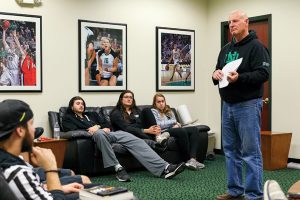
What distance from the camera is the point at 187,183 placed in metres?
4.55

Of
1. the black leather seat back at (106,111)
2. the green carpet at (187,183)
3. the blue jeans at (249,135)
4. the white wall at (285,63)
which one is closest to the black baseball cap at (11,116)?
the blue jeans at (249,135)

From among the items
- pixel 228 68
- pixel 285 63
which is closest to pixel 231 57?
pixel 228 68

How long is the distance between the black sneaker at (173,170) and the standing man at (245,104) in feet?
3.83

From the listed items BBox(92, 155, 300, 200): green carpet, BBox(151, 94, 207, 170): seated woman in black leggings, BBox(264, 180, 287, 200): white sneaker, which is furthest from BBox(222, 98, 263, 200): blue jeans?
BBox(151, 94, 207, 170): seated woman in black leggings

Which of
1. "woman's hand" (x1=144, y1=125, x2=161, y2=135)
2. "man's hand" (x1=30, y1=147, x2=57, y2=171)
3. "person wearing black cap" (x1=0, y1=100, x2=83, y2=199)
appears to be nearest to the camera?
"person wearing black cap" (x1=0, y1=100, x2=83, y2=199)

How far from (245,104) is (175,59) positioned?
3388mm

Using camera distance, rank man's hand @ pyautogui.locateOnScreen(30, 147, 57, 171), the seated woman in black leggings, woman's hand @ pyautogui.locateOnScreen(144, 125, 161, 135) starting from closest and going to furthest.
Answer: man's hand @ pyautogui.locateOnScreen(30, 147, 57, 171)
woman's hand @ pyautogui.locateOnScreen(144, 125, 161, 135)
the seated woman in black leggings

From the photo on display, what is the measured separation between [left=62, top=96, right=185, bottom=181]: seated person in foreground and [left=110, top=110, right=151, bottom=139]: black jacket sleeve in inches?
4.4

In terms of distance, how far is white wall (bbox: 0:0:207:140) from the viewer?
215 inches

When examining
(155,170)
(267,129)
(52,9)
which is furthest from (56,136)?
(267,129)

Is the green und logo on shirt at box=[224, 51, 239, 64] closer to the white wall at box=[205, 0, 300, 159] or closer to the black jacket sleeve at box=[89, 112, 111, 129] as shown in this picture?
the black jacket sleeve at box=[89, 112, 111, 129]

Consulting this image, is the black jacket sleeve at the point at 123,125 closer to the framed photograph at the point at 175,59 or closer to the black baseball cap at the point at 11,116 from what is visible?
the framed photograph at the point at 175,59

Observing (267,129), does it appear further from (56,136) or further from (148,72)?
(56,136)

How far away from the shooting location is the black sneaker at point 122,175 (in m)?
4.69
